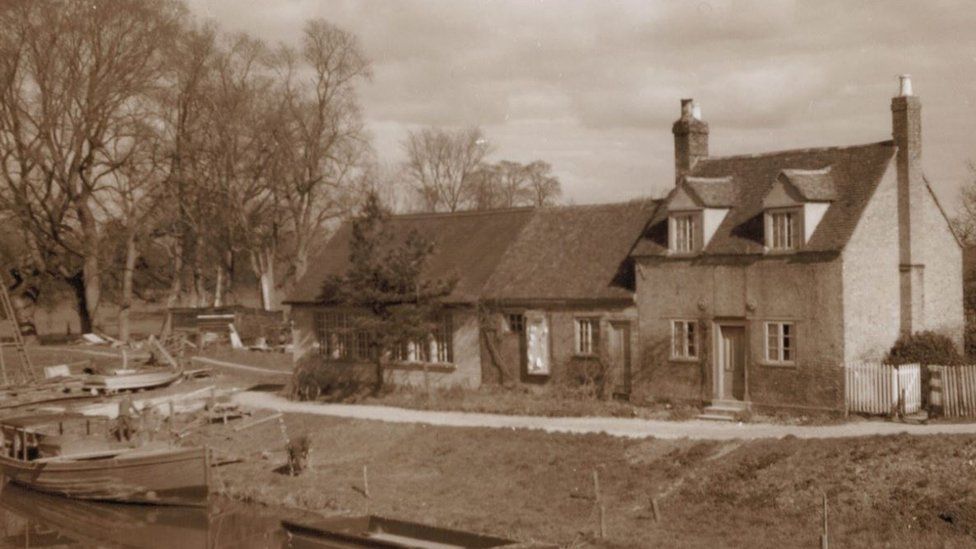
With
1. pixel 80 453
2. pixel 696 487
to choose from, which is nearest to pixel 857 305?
pixel 696 487

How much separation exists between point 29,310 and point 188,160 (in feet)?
44.3

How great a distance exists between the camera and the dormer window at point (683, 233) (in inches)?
1252

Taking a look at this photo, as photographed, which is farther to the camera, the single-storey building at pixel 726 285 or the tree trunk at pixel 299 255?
the tree trunk at pixel 299 255

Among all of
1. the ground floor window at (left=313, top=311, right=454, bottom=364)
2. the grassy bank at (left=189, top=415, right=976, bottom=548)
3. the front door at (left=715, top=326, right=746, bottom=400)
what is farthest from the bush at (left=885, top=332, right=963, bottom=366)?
the ground floor window at (left=313, top=311, right=454, bottom=364)

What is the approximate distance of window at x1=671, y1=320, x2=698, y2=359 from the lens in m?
31.5

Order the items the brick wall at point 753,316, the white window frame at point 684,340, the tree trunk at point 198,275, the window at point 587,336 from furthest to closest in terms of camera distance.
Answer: the tree trunk at point 198,275 → the window at point 587,336 → the white window frame at point 684,340 → the brick wall at point 753,316

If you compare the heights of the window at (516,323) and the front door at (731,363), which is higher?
the window at (516,323)

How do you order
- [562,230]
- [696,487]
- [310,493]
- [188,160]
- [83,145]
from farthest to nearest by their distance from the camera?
[188,160]
[83,145]
[562,230]
[310,493]
[696,487]

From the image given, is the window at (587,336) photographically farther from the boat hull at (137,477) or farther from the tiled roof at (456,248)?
the boat hull at (137,477)

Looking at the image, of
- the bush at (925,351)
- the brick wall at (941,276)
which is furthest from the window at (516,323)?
the brick wall at (941,276)

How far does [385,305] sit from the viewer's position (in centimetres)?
3469

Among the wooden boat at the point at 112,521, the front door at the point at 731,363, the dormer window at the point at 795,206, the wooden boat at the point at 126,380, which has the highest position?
the dormer window at the point at 795,206

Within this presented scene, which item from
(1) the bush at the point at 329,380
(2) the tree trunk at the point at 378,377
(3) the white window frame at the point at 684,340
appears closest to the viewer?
(3) the white window frame at the point at 684,340

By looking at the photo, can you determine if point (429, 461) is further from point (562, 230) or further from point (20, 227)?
point (20, 227)
